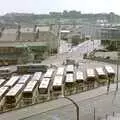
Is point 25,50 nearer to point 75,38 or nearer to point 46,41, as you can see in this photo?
point 46,41

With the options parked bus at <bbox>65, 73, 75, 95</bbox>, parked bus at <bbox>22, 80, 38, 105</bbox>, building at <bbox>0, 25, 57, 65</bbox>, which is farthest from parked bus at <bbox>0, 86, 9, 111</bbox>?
building at <bbox>0, 25, 57, 65</bbox>

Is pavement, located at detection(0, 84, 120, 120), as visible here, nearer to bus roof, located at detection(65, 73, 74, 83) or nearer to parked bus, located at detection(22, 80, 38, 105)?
parked bus, located at detection(22, 80, 38, 105)

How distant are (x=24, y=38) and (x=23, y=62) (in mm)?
7815

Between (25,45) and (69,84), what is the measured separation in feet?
54.0

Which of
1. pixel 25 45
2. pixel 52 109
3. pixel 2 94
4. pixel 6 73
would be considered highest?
pixel 25 45

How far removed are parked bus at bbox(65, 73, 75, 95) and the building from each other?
1156 cm

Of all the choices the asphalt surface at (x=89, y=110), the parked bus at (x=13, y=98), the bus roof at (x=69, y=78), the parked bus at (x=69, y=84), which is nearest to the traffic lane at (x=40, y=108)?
the asphalt surface at (x=89, y=110)

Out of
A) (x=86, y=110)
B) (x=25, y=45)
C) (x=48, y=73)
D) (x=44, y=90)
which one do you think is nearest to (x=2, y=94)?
(x=44, y=90)

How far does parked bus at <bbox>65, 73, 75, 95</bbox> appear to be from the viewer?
20.4 meters

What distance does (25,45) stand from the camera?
37312mm

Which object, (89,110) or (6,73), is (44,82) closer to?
(6,73)

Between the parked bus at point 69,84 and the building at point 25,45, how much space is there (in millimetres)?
11558

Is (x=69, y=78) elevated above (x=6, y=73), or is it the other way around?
(x=69, y=78)

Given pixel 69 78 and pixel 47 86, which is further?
pixel 69 78
